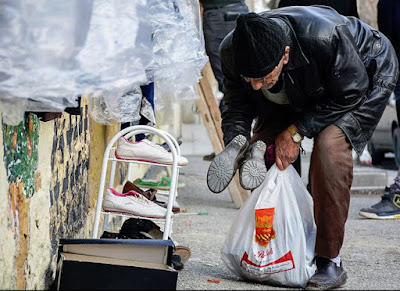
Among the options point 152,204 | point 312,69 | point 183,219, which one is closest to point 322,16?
point 312,69

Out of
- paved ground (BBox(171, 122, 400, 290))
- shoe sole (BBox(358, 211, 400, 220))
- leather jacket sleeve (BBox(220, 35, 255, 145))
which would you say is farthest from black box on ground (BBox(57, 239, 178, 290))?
shoe sole (BBox(358, 211, 400, 220))

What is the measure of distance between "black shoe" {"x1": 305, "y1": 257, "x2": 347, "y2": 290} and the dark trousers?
0.15ft

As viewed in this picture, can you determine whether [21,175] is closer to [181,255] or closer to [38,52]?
[38,52]

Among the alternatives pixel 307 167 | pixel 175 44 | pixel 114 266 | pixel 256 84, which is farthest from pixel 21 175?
pixel 307 167

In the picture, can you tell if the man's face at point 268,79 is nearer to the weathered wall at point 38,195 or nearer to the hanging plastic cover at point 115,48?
the hanging plastic cover at point 115,48

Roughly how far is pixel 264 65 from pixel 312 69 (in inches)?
12.4

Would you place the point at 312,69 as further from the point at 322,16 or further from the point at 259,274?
the point at 259,274

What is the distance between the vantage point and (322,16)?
4.10 m

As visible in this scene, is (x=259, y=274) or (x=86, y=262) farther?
(x=259, y=274)

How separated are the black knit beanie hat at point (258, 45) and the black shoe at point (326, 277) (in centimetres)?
97

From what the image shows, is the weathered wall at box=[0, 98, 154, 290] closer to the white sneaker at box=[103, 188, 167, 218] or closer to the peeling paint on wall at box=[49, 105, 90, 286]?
the peeling paint on wall at box=[49, 105, 90, 286]

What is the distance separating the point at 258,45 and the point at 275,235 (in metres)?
0.93

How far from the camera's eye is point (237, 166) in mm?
4246

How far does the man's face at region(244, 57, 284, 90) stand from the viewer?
394 centimetres
